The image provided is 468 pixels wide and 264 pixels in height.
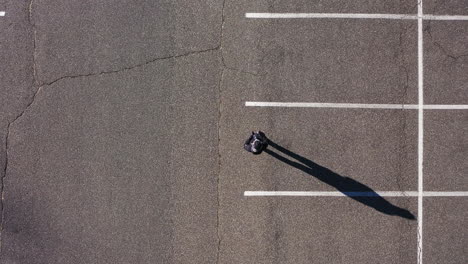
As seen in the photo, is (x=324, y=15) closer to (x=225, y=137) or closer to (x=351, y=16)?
(x=351, y=16)

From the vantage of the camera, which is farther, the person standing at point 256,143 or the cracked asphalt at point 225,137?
the cracked asphalt at point 225,137

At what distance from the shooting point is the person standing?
6.67 meters

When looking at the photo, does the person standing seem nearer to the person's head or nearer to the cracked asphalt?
the person's head

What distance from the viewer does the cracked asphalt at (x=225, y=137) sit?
7.23 meters

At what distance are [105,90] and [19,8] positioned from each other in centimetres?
236

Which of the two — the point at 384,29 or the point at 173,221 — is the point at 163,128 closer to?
the point at 173,221

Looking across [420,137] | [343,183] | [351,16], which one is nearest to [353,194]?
[343,183]

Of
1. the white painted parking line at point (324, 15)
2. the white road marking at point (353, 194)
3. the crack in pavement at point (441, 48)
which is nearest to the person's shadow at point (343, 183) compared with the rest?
the white road marking at point (353, 194)

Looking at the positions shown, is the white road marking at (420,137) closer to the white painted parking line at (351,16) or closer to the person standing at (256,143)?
the white painted parking line at (351,16)

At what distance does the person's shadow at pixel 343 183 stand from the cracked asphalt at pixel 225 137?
9cm

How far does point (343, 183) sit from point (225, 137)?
7.96 ft

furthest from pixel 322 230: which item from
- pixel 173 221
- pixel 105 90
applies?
pixel 105 90

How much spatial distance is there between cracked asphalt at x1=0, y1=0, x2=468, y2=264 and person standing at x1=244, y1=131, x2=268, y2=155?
0.50 meters

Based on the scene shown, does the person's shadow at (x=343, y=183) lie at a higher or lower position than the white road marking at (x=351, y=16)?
lower
